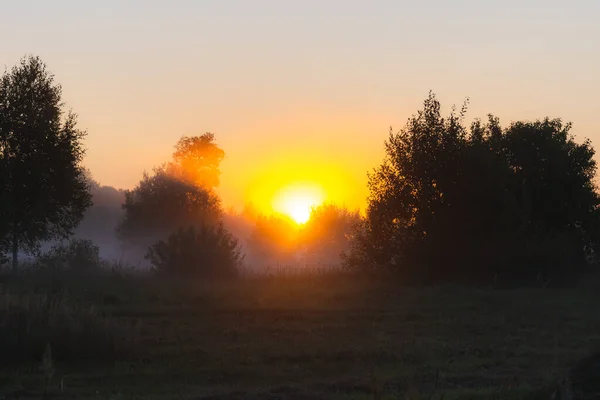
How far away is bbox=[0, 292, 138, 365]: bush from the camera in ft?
46.1

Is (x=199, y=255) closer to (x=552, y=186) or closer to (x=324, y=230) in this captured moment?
(x=552, y=186)

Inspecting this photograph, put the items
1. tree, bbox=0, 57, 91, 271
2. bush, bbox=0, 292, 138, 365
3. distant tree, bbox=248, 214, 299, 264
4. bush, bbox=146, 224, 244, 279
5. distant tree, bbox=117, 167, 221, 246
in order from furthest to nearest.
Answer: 1. distant tree, bbox=248, 214, 299, 264
2. distant tree, bbox=117, 167, 221, 246
3. bush, bbox=146, 224, 244, 279
4. tree, bbox=0, 57, 91, 271
5. bush, bbox=0, 292, 138, 365

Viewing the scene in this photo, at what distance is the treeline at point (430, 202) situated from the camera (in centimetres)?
3391

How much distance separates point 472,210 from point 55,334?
85.0 ft

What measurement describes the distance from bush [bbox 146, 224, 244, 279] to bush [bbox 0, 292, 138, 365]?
2466 centimetres

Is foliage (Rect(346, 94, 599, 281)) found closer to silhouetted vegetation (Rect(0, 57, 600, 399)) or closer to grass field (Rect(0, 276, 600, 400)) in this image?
silhouetted vegetation (Rect(0, 57, 600, 399))

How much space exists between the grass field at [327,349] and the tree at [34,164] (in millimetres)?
9082

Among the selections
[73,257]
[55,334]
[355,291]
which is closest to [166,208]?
[73,257]

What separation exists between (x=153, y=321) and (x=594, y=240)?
94.7 ft

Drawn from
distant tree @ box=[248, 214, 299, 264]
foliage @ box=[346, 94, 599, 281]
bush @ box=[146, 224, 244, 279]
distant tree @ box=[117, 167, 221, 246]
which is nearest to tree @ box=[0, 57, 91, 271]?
bush @ box=[146, 224, 244, 279]

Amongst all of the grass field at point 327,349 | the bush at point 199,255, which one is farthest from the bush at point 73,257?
the grass field at point 327,349

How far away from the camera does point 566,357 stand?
13.9 meters

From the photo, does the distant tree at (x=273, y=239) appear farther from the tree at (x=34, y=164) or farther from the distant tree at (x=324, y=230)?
the tree at (x=34, y=164)

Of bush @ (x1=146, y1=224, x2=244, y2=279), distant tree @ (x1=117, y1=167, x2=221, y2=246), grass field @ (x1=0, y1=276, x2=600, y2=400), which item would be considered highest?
distant tree @ (x1=117, y1=167, x2=221, y2=246)
